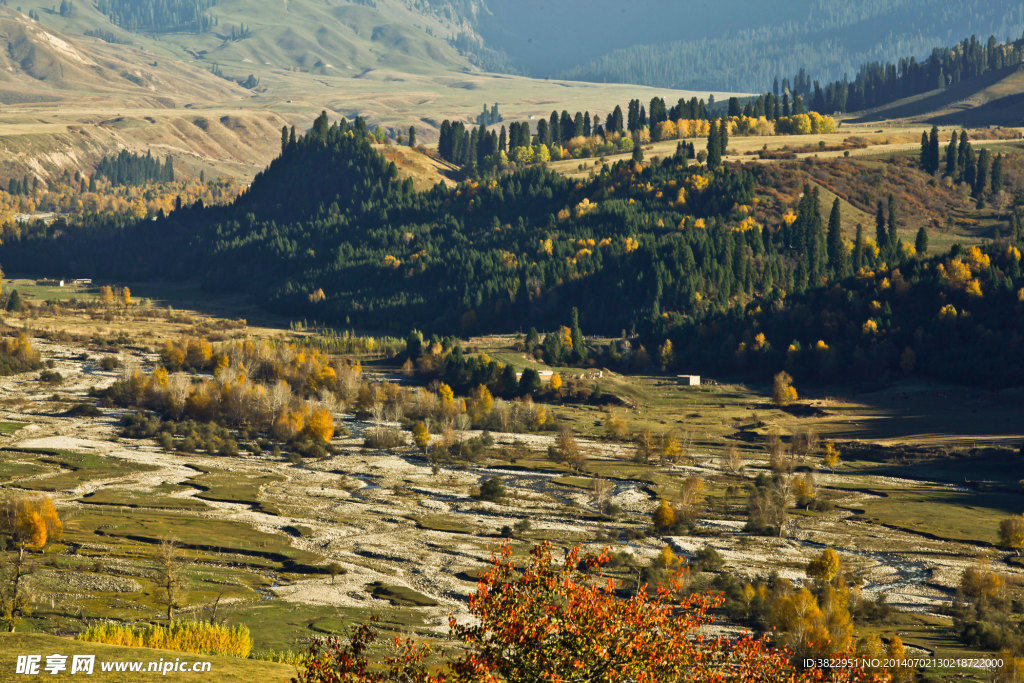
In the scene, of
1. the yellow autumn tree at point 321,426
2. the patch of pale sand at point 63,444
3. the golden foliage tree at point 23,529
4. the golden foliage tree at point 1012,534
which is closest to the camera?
the golden foliage tree at point 23,529

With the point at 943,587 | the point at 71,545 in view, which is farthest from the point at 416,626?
the point at 943,587

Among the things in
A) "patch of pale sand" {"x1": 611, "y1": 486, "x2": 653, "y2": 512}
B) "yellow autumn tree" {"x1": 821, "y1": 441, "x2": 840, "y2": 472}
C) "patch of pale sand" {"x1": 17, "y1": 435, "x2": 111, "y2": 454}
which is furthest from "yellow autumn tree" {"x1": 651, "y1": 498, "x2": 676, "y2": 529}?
"patch of pale sand" {"x1": 17, "y1": 435, "x2": 111, "y2": 454}

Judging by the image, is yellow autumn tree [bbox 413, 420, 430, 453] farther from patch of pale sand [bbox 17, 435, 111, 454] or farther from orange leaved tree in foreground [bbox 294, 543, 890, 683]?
orange leaved tree in foreground [bbox 294, 543, 890, 683]

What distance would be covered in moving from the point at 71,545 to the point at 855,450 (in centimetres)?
11810

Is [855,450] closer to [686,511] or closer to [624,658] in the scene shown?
[686,511]

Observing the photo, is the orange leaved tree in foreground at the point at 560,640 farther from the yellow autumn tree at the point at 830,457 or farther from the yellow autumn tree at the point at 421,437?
the yellow autumn tree at the point at 421,437

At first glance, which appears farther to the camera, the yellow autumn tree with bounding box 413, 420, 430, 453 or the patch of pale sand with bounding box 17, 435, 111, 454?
the yellow autumn tree with bounding box 413, 420, 430, 453

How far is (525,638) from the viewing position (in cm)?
4006

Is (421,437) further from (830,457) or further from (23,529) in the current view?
(23,529)

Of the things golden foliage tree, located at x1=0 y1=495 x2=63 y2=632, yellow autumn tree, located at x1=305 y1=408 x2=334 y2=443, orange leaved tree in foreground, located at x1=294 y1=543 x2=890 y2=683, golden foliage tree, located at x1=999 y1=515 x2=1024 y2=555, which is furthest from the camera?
yellow autumn tree, located at x1=305 y1=408 x2=334 y2=443

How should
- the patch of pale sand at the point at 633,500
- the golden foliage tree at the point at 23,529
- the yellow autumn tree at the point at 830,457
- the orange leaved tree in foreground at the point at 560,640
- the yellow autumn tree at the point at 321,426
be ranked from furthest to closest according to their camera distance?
the yellow autumn tree at the point at 321,426, the yellow autumn tree at the point at 830,457, the patch of pale sand at the point at 633,500, the golden foliage tree at the point at 23,529, the orange leaved tree in foreground at the point at 560,640

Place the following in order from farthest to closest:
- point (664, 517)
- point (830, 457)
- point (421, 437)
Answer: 1. point (421, 437)
2. point (830, 457)
3. point (664, 517)

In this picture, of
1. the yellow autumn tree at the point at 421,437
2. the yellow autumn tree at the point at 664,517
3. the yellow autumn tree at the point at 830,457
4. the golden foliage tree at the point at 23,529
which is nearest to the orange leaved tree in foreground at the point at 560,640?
the golden foliage tree at the point at 23,529

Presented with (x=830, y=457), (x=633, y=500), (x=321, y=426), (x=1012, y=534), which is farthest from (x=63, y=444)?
(x=1012, y=534)
